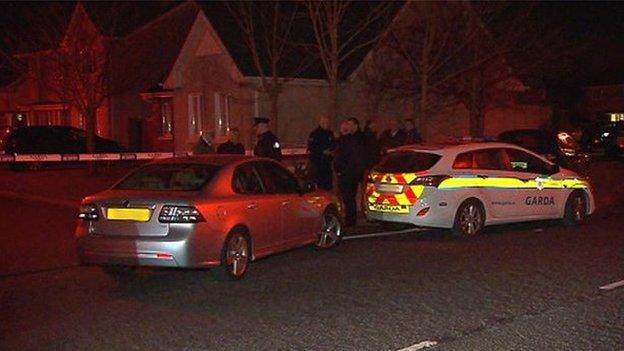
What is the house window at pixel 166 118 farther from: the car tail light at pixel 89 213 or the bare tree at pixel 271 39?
the car tail light at pixel 89 213

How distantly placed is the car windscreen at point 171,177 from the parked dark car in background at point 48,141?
58.0 ft

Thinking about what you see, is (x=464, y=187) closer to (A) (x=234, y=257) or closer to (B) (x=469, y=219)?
(B) (x=469, y=219)

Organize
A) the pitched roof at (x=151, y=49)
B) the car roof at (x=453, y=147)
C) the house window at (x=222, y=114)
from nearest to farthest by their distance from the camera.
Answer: the car roof at (x=453, y=147) < the house window at (x=222, y=114) < the pitched roof at (x=151, y=49)

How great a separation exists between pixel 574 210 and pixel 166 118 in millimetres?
18321

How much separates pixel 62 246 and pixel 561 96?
36.2 m

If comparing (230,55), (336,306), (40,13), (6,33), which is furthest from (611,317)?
(6,33)

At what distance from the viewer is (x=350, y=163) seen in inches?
522

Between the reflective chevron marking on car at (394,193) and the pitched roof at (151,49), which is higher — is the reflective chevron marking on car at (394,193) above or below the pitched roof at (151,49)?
below

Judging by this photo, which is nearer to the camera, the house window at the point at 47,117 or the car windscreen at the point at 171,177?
the car windscreen at the point at 171,177

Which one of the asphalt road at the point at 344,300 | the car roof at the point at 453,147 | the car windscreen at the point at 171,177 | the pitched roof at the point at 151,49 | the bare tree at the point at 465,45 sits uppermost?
the pitched roof at the point at 151,49

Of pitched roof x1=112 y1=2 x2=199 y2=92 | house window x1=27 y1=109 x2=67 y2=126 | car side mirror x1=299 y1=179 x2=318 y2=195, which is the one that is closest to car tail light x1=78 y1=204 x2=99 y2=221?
car side mirror x1=299 y1=179 x2=318 y2=195

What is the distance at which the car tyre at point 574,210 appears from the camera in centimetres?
1334

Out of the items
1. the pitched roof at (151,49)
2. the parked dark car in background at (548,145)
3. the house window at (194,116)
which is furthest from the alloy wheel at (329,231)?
the pitched roof at (151,49)

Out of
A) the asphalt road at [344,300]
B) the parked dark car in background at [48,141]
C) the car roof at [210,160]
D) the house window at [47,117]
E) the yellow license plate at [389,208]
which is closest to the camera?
the asphalt road at [344,300]
